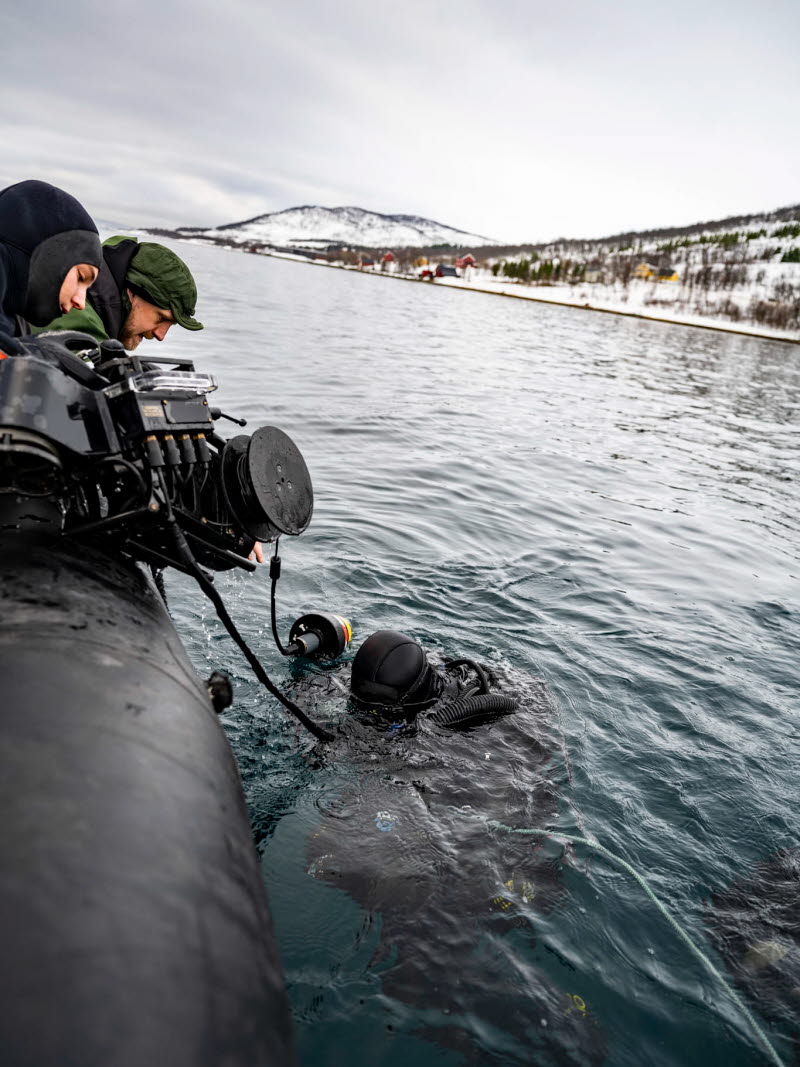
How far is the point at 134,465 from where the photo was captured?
2891mm

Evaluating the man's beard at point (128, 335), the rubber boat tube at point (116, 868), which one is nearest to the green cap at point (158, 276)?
the man's beard at point (128, 335)

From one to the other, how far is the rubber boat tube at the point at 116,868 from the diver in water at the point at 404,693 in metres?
2.17

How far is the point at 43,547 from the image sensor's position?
271cm

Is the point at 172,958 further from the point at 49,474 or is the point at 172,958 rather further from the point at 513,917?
the point at 513,917

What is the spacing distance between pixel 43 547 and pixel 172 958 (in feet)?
5.62

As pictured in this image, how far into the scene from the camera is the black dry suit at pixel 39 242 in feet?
10.7

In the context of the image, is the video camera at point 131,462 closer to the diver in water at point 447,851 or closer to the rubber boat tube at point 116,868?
the rubber boat tube at point 116,868

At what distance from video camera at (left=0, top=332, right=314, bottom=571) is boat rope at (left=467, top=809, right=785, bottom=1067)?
2.14m

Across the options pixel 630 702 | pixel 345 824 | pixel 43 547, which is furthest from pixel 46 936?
pixel 630 702

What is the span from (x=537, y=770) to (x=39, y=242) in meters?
4.13

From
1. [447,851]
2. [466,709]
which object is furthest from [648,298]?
[447,851]

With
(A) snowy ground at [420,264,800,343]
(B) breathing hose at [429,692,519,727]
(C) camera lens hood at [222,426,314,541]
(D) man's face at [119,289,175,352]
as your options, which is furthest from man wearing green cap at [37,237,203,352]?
(A) snowy ground at [420,264,800,343]

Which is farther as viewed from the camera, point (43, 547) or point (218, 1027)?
point (43, 547)

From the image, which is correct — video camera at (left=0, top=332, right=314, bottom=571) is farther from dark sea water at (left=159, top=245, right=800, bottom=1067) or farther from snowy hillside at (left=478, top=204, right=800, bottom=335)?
snowy hillside at (left=478, top=204, right=800, bottom=335)
